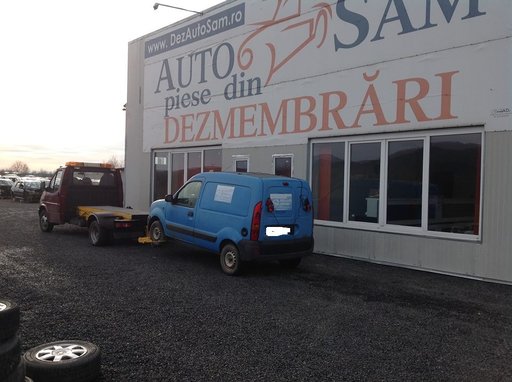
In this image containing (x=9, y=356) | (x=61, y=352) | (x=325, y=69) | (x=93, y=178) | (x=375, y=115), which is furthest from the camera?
(x=93, y=178)

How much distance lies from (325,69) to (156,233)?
541 centimetres

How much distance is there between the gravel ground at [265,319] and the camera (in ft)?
14.8

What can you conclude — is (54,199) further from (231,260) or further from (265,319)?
(265,319)

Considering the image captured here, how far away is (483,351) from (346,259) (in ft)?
18.7

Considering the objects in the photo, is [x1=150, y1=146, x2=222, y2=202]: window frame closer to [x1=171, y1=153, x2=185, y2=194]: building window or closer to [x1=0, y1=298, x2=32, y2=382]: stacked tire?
[x1=171, y1=153, x2=185, y2=194]: building window

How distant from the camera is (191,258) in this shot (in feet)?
34.8

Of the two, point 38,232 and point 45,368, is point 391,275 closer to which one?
point 45,368

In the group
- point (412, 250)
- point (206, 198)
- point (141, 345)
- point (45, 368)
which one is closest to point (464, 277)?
point (412, 250)

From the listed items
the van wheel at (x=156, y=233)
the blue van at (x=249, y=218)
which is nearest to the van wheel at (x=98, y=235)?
the van wheel at (x=156, y=233)

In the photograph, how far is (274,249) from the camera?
859cm

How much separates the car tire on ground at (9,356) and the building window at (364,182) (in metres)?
8.24

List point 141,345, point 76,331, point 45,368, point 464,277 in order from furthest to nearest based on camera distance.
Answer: point 464,277, point 76,331, point 141,345, point 45,368

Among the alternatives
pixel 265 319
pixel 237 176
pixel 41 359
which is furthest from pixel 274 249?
pixel 41 359

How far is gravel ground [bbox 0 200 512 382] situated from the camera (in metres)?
4.51
